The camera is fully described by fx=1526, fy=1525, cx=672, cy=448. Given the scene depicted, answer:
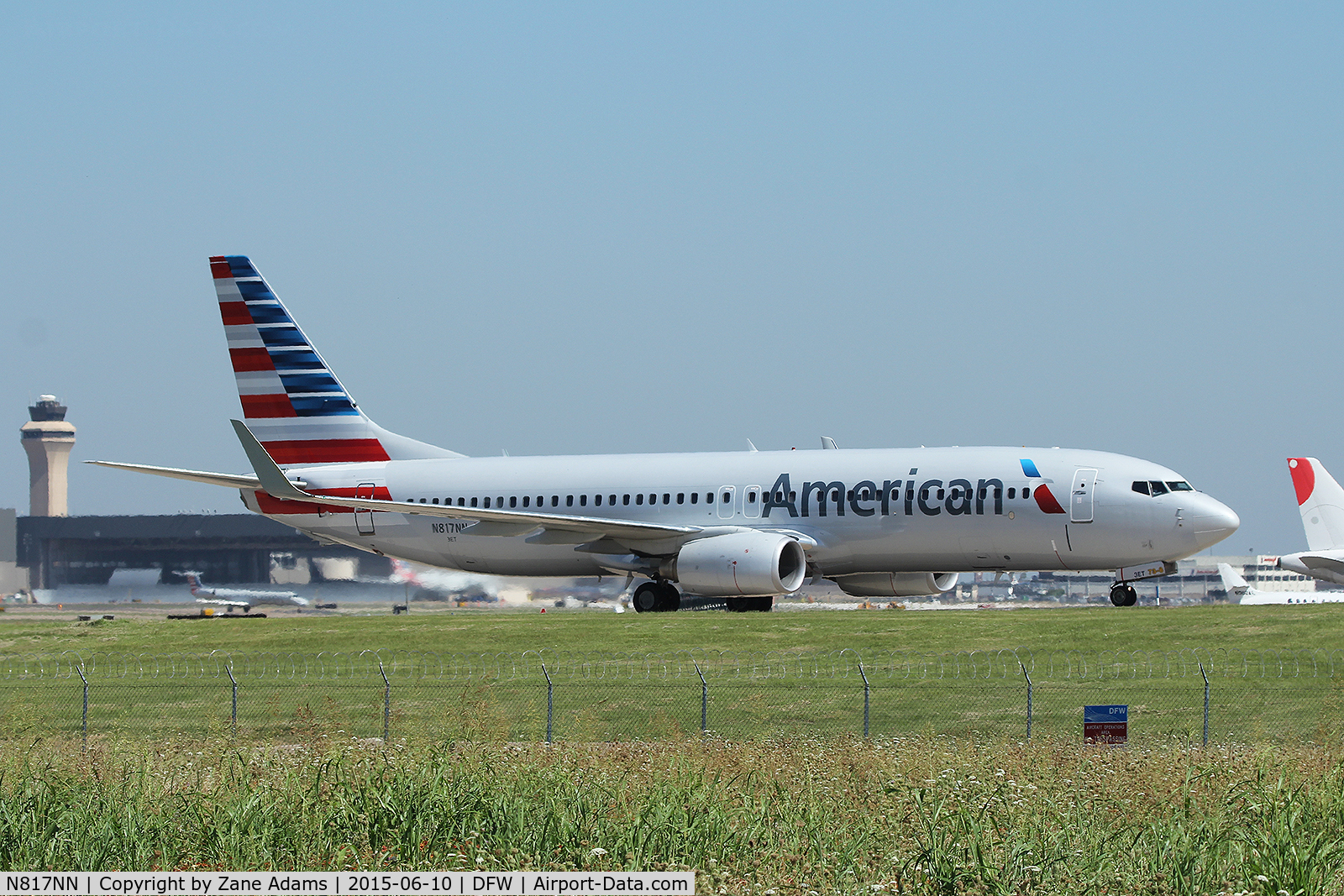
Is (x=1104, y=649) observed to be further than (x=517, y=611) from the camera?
No

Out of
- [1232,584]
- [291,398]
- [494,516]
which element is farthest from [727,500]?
[1232,584]

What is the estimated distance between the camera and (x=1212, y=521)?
3262 centimetres

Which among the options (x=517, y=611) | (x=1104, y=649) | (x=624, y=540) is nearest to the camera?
(x=1104, y=649)

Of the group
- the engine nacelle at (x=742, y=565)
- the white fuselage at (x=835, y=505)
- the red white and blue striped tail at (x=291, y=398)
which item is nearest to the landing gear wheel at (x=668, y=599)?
the white fuselage at (x=835, y=505)

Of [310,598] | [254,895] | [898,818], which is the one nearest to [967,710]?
[898,818]

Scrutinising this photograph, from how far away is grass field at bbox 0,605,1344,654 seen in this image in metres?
27.2

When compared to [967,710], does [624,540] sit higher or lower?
higher

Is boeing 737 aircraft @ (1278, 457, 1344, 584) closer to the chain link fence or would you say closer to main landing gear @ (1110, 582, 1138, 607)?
main landing gear @ (1110, 582, 1138, 607)

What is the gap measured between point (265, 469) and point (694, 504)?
10.1 m

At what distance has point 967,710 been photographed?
21.5 m

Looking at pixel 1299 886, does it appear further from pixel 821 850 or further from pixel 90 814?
pixel 90 814

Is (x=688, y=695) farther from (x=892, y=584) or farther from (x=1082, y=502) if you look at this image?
(x=892, y=584)

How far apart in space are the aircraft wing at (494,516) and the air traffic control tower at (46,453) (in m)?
173

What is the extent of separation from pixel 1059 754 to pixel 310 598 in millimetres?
54249
